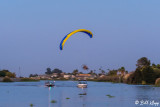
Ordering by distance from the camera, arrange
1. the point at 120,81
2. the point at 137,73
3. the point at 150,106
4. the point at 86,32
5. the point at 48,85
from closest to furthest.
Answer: the point at 150,106, the point at 86,32, the point at 48,85, the point at 137,73, the point at 120,81

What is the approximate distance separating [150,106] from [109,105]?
5.34m

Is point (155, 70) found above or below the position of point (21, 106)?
above

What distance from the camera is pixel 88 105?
166ft

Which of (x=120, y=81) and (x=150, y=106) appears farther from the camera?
(x=120, y=81)

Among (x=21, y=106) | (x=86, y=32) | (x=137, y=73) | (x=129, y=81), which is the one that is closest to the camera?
(x=21, y=106)

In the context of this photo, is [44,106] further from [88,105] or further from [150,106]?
[150,106]

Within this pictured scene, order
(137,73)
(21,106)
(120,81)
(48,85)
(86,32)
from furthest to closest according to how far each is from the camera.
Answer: (120,81) < (137,73) < (48,85) < (86,32) < (21,106)

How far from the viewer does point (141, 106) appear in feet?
158

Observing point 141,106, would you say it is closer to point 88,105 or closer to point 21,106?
point 88,105

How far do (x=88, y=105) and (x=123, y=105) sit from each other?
4.42 meters

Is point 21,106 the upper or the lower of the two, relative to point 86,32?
lower

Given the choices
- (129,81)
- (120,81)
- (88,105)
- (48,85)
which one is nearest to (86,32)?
(88,105)

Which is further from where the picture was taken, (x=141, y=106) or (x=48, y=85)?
(x=48, y=85)

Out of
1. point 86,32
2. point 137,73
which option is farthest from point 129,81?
point 86,32
